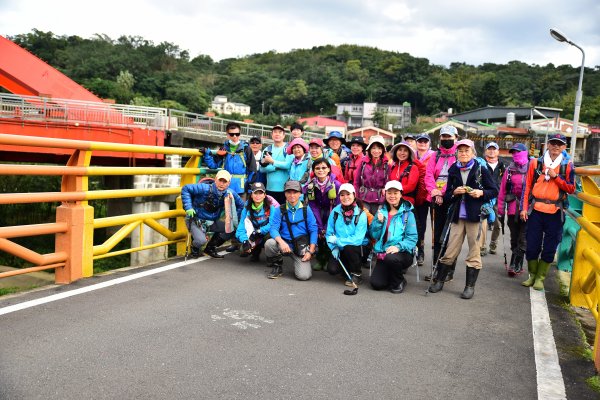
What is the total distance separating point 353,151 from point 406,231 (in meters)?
2.10

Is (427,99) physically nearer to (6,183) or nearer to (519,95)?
(519,95)

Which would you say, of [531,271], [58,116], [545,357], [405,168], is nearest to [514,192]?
[531,271]

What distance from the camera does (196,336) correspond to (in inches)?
150

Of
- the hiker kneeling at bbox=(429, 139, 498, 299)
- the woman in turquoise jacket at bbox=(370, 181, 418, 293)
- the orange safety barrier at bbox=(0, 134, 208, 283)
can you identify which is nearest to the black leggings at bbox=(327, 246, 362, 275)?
the woman in turquoise jacket at bbox=(370, 181, 418, 293)

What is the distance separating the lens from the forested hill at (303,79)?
293ft

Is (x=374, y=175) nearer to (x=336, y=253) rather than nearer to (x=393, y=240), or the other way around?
(x=393, y=240)

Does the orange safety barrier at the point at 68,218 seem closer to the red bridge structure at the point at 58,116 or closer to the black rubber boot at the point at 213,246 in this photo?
the black rubber boot at the point at 213,246

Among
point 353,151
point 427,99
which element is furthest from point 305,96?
point 353,151

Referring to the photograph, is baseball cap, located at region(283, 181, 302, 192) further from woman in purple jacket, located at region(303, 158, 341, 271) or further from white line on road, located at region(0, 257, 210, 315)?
white line on road, located at region(0, 257, 210, 315)

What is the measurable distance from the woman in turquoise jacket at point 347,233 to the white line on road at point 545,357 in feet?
6.37

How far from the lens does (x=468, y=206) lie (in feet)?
19.1

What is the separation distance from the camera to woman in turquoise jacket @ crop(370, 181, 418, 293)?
5.69 metres

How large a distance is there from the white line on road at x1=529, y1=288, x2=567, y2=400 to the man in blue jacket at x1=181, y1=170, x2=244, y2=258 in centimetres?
374

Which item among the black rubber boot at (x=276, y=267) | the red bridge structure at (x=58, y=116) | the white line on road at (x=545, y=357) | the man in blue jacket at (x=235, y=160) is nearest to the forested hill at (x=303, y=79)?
the red bridge structure at (x=58, y=116)
